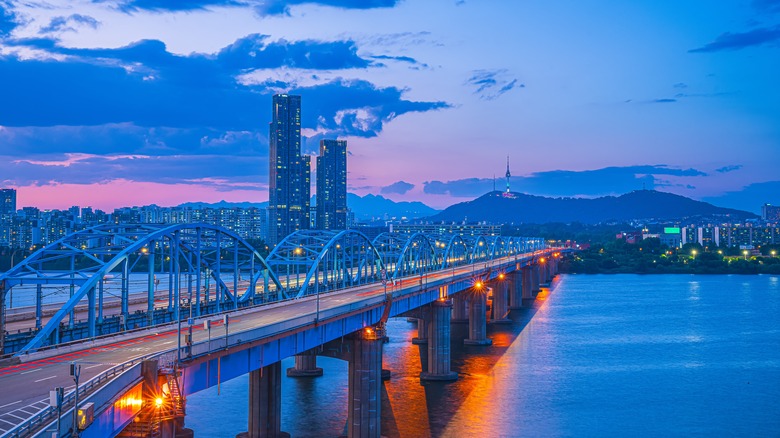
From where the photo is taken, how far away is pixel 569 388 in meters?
65.4

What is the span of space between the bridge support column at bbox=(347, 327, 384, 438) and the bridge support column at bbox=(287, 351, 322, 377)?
72.0ft

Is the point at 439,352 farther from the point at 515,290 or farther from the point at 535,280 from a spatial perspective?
the point at 535,280

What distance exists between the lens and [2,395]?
2306 cm

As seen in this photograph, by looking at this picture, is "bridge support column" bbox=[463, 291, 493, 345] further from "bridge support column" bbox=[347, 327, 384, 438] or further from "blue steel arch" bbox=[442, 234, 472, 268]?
"bridge support column" bbox=[347, 327, 384, 438]

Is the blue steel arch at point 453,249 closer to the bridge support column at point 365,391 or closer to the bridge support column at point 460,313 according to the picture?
the bridge support column at point 460,313

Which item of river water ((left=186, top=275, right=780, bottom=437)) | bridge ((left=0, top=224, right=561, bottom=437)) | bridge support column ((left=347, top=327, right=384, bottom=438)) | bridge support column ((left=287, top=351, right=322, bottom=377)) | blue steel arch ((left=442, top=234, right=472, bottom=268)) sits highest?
blue steel arch ((left=442, top=234, right=472, bottom=268))

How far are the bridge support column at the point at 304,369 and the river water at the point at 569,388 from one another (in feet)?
3.39

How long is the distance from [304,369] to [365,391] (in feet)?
77.7

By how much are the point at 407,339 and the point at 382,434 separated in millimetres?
44488

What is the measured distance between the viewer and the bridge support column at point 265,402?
4503 centimetres

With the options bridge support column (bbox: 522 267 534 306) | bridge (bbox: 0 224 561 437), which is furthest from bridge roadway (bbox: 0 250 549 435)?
bridge support column (bbox: 522 267 534 306)

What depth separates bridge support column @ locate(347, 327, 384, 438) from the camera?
148ft

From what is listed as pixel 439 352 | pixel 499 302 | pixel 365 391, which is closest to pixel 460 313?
pixel 499 302

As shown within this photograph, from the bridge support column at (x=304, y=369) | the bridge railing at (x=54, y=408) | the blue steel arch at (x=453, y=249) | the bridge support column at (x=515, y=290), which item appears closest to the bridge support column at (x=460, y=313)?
the blue steel arch at (x=453, y=249)
